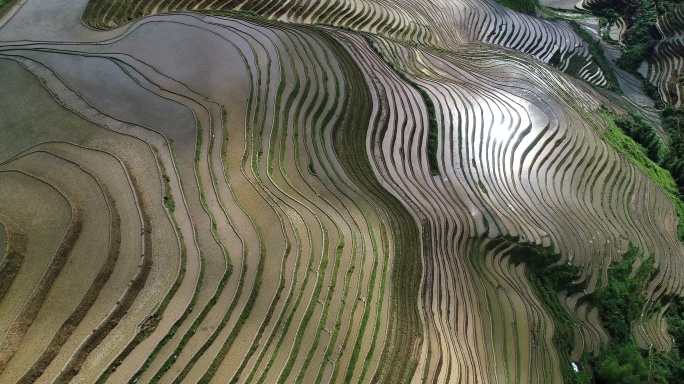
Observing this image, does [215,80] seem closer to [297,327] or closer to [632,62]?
[297,327]

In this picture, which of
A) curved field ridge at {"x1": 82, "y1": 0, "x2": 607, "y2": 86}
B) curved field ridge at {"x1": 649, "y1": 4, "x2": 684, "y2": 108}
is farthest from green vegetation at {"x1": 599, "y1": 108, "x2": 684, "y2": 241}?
curved field ridge at {"x1": 82, "y1": 0, "x2": 607, "y2": 86}

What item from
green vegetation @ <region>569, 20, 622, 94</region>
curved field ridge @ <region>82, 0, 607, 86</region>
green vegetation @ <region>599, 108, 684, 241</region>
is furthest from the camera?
green vegetation @ <region>569, 20, 622, 94</region>

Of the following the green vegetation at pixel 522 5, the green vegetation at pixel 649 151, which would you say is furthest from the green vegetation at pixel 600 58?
the green vegetation at pixel 649 151

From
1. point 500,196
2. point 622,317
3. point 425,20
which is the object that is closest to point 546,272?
point 622,317

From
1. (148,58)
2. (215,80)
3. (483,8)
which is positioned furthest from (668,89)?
(148,58)

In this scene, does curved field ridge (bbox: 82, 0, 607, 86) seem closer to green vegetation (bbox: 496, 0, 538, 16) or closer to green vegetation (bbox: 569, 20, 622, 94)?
green vegetation (bbox: 569, 20, 622, 94)
